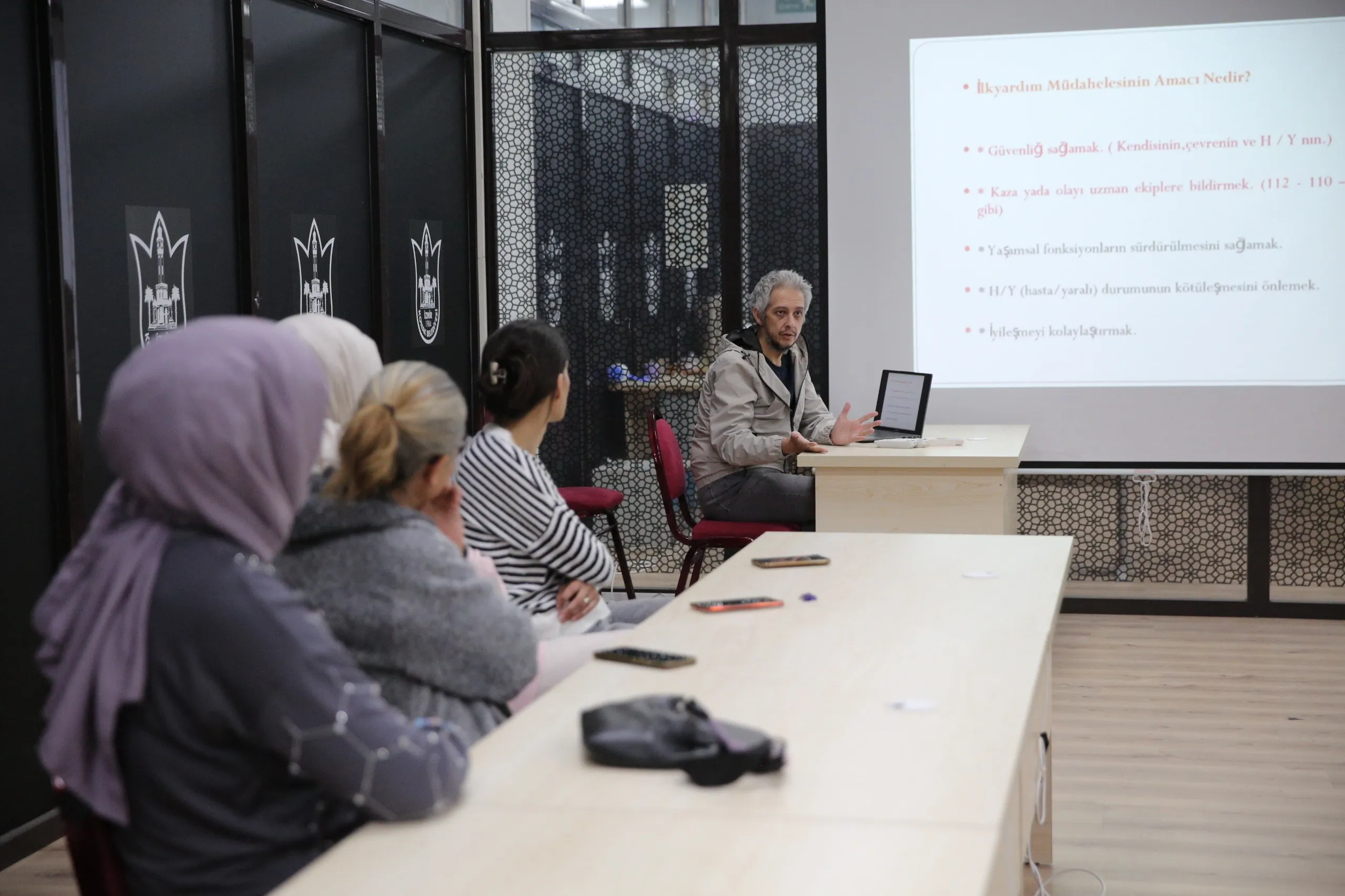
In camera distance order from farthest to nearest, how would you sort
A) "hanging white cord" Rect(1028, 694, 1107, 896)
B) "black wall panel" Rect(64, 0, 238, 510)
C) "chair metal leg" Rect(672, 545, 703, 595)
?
"chair metal leg" Rect(672, 545, 703, 595), "black wall panel" Rect(64, 0, 238, 510), "hanging white cord" Rect(1028, 694, 1107, 896)

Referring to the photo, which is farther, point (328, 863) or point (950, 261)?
point (950, 261)

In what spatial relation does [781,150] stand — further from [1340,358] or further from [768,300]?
[1340,358]

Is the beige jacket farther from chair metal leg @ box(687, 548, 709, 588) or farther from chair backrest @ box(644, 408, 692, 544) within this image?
chair metal leg @ box(687, 548, 709, 588)

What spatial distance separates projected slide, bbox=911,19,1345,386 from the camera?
16.3ft

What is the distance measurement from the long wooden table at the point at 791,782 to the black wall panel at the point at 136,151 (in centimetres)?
180

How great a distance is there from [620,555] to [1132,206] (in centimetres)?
232

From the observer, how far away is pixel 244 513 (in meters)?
1.40

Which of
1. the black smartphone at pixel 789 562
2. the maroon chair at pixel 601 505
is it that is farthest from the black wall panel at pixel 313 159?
the black smartphone at pixel 789 562

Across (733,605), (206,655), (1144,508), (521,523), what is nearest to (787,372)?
(1144,508)

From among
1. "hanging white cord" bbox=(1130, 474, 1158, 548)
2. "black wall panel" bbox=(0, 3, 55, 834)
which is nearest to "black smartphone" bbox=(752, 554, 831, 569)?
"black wall panel" bbox=(0, 3, 55, 834)

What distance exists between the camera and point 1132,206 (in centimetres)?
511

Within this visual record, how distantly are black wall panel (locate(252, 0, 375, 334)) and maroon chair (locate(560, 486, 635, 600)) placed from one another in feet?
3.15

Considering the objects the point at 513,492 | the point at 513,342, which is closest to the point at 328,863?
the point at 513,492

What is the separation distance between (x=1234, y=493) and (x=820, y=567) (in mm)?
3125
